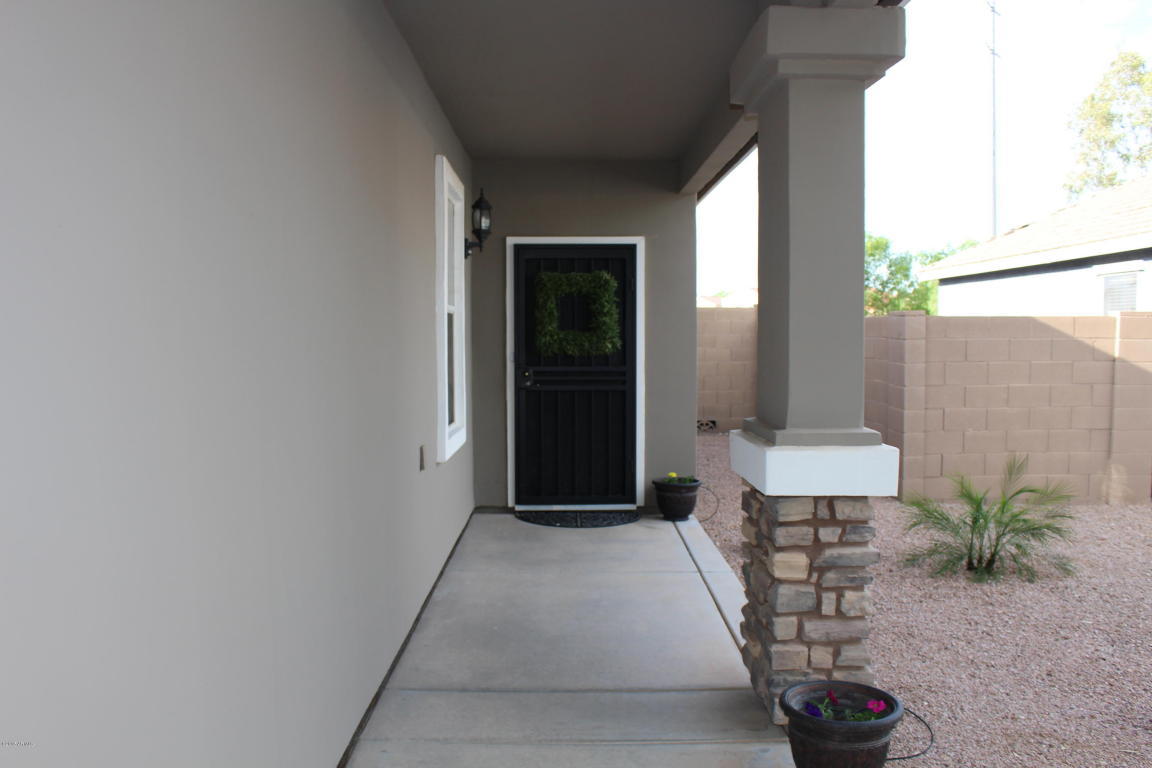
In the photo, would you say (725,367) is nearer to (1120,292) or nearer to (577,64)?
(1120,292)

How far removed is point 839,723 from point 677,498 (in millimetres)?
3612

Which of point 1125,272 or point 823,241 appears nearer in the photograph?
point 823,241

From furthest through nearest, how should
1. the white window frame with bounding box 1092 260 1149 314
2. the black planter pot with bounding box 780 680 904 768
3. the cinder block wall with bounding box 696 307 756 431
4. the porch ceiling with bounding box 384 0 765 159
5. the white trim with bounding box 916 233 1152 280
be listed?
the cinder block wall with bounding box 696 307 756 431 → the white window frame with bounding box 1092 260 1149 314 → the white trim with bounding box 916 233 1152 280 → the porch ceiling with bounding box 384 0 765 159 → the black planter pot with bounding box 780 680 904 768

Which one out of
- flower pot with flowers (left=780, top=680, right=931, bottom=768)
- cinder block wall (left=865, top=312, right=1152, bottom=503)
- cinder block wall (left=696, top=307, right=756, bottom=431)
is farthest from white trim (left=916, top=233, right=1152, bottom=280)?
flower pot with flowers (left=780, top=680, right=931, bottom=768)

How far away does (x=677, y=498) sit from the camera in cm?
598

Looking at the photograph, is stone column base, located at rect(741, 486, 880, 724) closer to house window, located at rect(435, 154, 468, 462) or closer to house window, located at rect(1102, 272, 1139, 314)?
house window, located at rect(435, 154, 468, 462)

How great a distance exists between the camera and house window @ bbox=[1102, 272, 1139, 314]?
939cm

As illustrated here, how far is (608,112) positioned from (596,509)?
9.42 ft

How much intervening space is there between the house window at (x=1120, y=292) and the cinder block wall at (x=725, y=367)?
13.7ft

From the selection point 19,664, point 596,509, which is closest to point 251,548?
point 19,664

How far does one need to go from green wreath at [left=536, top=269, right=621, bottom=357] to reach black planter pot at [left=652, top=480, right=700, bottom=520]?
1061mm

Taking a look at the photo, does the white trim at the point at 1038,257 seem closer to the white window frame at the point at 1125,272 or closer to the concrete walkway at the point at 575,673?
the white window frame at the point at 1125,272

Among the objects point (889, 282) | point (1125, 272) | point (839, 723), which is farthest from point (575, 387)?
point (889, 282)

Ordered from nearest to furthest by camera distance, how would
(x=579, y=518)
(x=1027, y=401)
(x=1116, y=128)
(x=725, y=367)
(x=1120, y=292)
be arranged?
(x=579, y=518) < (x=1027, y=401) < (x=1120, y=292) < (x=725, y=367) < (x=1116, y=128)
